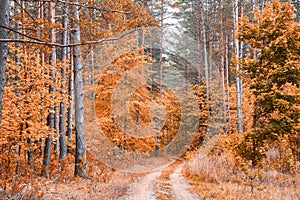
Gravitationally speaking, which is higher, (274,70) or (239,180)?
(274,70)

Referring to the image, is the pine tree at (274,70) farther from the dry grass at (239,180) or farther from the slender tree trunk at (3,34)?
the slender tree trunk at (3,34)

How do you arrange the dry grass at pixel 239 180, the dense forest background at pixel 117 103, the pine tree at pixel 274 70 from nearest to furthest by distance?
the dense forest background at pixel 117 103 → the dry grass at pixel 239 180 → the pine tree at pixel 274 70

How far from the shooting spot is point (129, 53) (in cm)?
1362

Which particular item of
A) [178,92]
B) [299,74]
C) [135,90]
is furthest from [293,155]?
[178,92]

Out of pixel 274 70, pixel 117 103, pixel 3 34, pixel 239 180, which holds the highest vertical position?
pixel 274 70

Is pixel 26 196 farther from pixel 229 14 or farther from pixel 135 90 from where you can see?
pixel 229 14

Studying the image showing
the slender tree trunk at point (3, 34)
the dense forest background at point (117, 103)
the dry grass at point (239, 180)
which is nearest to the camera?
the slender tree trunk at point (3, 34)

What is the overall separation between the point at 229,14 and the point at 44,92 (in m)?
19.0

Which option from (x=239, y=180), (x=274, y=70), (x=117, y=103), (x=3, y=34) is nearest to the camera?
(x=3, y=34)

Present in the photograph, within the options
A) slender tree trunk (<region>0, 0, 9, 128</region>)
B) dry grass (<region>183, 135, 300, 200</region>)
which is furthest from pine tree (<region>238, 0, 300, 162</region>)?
slender tree trunk (<region>0, 0, 9, 128</region>)

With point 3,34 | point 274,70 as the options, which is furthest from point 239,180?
point 3,34

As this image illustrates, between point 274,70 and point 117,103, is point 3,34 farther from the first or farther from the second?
point 117,103

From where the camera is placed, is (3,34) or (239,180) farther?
(239,180)

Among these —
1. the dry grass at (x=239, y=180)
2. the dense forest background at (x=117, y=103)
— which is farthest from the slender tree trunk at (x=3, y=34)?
the dry grass at (x=239, y=180)
